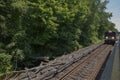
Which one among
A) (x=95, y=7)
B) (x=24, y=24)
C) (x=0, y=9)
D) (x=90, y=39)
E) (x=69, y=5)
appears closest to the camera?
(x=0, y=9)

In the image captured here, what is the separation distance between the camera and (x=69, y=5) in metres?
46.1

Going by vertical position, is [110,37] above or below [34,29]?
below

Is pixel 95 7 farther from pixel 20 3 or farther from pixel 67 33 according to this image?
pixel 20 3

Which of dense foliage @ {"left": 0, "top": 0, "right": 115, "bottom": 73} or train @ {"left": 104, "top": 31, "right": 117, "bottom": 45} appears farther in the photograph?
train @ {"left": 104, "top": 31, "right": 117, "bottom": 45}

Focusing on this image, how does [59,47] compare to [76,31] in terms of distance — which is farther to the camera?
[76,31]

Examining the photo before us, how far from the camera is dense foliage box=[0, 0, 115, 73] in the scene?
89.0ft

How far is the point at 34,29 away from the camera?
36.1 meters

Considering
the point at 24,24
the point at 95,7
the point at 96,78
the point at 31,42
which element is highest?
the point at 95,7

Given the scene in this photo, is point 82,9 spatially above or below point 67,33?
above

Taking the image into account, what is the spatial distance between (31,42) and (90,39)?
30.0 meters

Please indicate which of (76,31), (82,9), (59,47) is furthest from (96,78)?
(82,9)

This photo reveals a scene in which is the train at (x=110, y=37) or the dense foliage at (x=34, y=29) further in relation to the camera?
the train at (x=110, y=37)

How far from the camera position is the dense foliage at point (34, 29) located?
89.0 feet

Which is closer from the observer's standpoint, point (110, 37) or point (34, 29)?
point (34, 29)
